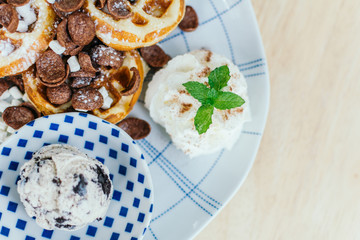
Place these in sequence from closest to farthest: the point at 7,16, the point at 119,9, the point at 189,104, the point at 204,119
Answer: the point at 7,16
the point at 119,9
the point at 204,119
the point at 189,104

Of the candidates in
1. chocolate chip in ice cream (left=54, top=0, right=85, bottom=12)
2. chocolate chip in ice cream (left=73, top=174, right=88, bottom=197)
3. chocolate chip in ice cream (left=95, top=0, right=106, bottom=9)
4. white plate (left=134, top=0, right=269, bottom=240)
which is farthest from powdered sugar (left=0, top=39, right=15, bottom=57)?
white plate (left=134, top=0, right=269, bottom=240)

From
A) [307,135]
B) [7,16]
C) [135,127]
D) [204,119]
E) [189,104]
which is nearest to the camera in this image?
[7,16]

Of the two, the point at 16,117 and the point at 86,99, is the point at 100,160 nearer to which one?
the point at 86,99

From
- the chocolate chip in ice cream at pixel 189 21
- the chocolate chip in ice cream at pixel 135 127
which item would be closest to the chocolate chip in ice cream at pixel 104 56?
the chocolate chip in ice cream at pixel 135 127

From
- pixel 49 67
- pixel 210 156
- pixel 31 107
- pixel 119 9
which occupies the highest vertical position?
pixel 119 9

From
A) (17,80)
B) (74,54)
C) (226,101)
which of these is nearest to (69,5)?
(74,54)

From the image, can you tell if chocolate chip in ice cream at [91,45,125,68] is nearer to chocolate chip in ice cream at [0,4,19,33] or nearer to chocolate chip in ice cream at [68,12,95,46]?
chocolate chip in ice cream at [68,12,95,46]

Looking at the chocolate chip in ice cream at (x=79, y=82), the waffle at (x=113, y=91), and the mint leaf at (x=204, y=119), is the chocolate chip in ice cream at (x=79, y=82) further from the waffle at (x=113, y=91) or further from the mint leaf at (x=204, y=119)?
the mint leaf at (x=204, y=119)
